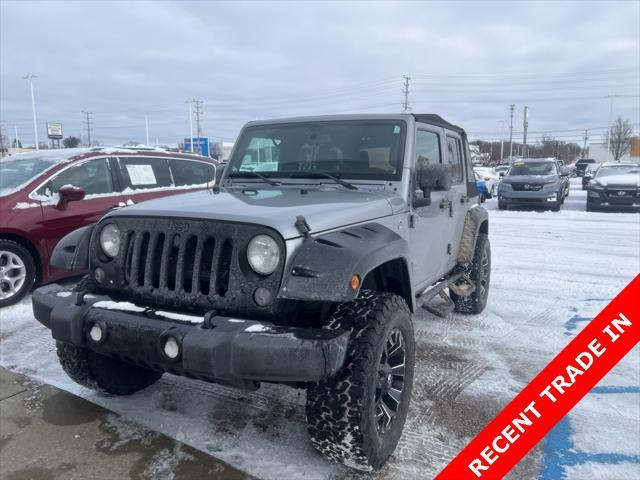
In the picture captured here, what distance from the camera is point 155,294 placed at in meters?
2.54

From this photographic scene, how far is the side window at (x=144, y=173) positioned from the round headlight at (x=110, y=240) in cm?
375

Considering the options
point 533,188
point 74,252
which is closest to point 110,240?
point 74,252

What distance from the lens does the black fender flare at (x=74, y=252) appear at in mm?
2928

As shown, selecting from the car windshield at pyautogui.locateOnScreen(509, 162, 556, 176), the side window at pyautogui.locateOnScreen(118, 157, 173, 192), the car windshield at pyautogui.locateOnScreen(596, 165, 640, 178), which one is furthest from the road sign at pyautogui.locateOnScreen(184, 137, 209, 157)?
the side window at pyautogui.locateOnScreen(118, 157, 173, 192)

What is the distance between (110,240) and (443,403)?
2.31 meters

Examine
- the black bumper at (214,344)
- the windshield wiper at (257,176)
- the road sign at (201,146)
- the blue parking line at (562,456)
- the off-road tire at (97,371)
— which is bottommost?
the blue parking line at (562,456)

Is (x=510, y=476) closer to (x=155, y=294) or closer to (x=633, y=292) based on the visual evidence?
(x=633, y=292)

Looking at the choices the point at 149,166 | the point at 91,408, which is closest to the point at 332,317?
the point at 91,408

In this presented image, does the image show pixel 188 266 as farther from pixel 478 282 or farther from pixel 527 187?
pixel 527 187

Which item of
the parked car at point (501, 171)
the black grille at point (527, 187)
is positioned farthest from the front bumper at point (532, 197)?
the parked car at point (501, 171)

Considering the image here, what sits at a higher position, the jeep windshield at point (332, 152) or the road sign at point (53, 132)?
the road sign at point (53, 132)

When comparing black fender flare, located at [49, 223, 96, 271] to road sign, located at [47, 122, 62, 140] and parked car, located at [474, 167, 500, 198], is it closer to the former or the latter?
parked car, located at [474, 167, 500, 198]

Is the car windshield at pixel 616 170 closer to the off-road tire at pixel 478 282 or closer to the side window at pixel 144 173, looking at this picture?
the off-road tire at pixel 478 282

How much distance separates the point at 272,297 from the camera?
2.30 meters
